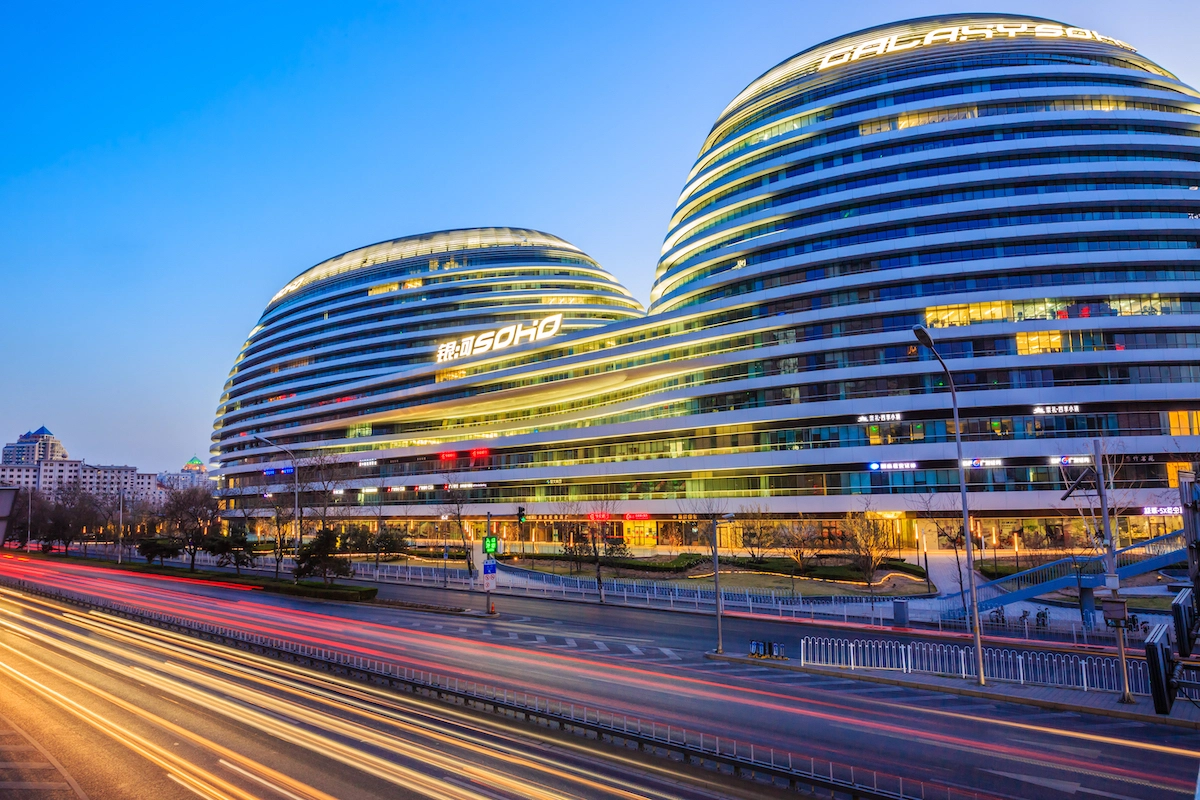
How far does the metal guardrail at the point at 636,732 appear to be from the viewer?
46.9 ft

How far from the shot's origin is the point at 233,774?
49.9ft

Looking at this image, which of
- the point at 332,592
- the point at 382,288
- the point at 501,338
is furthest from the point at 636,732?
the point at 382,288

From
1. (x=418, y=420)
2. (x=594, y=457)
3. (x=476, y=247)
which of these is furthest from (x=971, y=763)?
(x=476, y=247)

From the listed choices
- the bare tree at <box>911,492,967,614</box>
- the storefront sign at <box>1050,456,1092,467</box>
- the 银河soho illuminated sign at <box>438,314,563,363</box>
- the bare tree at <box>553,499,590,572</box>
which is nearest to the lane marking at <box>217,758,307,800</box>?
the bare tree at <box>553,499,590,572</box>

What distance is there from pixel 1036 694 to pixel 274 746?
Result: 22129 mm

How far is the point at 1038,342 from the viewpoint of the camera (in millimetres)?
67812

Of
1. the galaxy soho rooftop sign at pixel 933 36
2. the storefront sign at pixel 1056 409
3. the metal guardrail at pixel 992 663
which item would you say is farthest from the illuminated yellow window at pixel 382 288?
the metal guardrail at pixel 992 663

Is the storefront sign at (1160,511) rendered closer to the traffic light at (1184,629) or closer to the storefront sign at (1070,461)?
the storefront sign at (1070,461)

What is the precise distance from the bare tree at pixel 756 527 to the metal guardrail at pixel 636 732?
153ft

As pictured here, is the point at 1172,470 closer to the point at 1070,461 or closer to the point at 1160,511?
the point at 1160,511

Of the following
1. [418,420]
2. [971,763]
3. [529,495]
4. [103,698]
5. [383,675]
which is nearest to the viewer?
[971,763]

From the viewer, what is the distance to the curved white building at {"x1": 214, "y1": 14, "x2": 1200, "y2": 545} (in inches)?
2611

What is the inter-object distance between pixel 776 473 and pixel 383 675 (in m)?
57.8

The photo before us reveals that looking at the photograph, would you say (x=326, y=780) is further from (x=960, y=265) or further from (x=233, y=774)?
(x=960, y=265)
